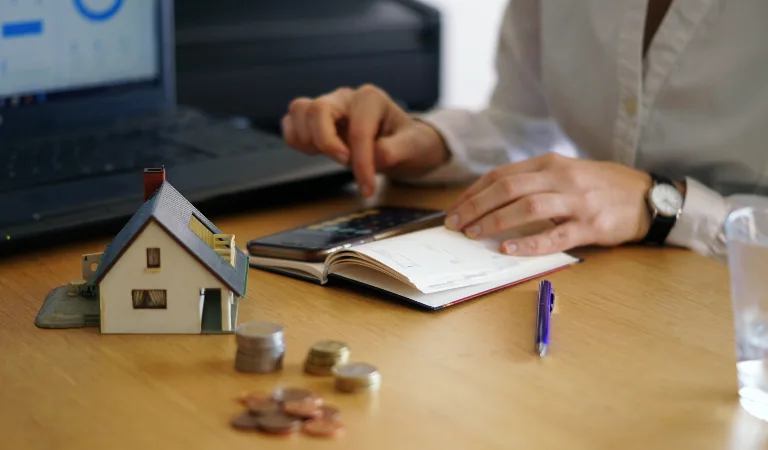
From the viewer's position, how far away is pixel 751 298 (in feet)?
2.14

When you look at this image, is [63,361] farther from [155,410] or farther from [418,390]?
[418,390]

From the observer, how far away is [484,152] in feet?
4.14

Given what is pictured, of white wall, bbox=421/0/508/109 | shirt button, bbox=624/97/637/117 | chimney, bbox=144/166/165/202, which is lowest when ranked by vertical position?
white wall, bbox=421/0/508/109

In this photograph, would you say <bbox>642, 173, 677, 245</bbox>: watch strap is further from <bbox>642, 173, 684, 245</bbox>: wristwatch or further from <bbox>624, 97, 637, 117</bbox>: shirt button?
<bbox>624, 97, 637, 117</bbox>: shirt button

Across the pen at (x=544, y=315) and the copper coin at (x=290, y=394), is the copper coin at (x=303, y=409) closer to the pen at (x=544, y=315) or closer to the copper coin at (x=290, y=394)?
the copper coin at (x=290, y=394)

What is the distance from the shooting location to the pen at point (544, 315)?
72 cm

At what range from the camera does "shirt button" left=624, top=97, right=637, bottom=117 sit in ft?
3.63

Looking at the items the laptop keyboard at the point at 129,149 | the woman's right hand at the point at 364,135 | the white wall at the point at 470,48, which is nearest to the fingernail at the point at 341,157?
the woman's right hand at the point at 364,135

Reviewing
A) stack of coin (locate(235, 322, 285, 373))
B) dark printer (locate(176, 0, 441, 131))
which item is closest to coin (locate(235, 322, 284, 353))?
stack of coin (locate(235, 322, 285, 373))

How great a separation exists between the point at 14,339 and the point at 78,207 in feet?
0.77

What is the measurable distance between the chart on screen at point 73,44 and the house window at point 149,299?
0.52 meters

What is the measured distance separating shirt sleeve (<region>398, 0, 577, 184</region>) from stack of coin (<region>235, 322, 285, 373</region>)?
57 centimetres

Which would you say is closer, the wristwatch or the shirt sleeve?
the wristwatch

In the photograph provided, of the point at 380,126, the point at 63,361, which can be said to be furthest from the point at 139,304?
the point at 380,126
